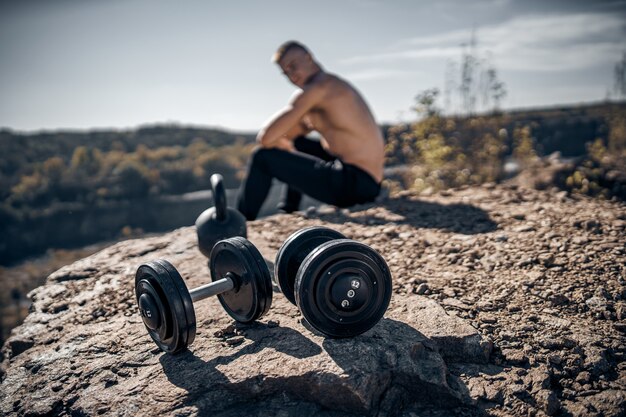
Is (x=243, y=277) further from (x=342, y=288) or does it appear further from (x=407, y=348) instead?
(x=407, y=348)

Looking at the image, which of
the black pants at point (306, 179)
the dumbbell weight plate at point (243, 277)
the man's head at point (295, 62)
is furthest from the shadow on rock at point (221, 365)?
the man's head at point (295, 62)

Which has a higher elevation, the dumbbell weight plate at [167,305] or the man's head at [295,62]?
the man's head at [295,62]

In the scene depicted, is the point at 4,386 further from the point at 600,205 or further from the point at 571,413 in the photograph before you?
the point at 600,205

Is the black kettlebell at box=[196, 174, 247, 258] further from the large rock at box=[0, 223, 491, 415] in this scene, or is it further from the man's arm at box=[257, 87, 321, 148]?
the man's arm at box=[257, 87, 321, 148]

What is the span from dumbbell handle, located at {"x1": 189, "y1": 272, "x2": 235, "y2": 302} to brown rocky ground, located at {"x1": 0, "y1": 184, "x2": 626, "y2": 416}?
0.29 m

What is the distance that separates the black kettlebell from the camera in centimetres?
348

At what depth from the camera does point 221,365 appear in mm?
2252

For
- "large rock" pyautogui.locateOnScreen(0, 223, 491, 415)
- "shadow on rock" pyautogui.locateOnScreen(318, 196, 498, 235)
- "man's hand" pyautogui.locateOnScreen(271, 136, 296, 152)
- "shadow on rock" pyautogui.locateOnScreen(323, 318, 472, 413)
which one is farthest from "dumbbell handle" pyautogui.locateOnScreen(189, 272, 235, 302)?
"shadow on rock" pyautogui.locateOnScreen(318, 196, 498, 235)

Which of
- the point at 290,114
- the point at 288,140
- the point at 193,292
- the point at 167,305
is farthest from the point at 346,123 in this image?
the point at 167,305

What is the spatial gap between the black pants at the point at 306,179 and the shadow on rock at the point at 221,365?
1.92m

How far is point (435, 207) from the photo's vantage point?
15.4ft

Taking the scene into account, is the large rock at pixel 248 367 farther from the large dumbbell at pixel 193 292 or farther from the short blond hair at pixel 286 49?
the short blond hair at pixel 286 49

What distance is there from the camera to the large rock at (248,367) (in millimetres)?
2043

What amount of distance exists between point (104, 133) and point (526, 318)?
33523mm
